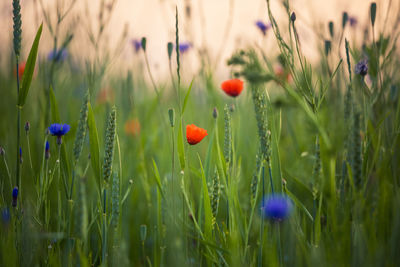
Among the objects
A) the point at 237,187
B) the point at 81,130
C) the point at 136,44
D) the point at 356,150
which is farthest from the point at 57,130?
the point at 136,44

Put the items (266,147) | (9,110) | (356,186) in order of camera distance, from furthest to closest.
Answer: (9,110) → (266,147) → (356,186)

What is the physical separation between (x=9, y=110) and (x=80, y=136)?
1.02m

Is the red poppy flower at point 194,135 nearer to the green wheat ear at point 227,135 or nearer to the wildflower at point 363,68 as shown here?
the green wheat ear at point 227,135

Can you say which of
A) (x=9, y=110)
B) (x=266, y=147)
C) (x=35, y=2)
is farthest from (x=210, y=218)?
(x=9, y=110)

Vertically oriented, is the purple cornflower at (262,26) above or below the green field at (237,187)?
above

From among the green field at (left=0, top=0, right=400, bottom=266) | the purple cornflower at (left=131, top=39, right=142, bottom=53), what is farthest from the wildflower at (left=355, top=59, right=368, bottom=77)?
the purple cornflower at (left=131, top=39, right=142, bottom=53)

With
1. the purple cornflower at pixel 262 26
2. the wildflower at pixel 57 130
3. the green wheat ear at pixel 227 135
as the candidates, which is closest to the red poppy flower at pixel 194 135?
the green wheat ear at pixel 227 135

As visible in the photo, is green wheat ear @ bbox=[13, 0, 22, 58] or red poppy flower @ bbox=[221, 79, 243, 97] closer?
green wheat ear @ bbox=[13, 0, 22, 58]

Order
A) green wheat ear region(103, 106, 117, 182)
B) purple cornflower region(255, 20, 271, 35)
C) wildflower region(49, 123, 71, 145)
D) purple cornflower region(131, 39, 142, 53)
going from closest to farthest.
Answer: green wheat ear region(103, 106, 117, 182) < wildflower region(49, 123, 71, 145) < purple cornflower region(255, 20, 271, 35) < purple cornflower region(131, 39, 142, 53)

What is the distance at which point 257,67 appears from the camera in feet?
2.34

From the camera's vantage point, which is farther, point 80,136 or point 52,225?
point 52,225

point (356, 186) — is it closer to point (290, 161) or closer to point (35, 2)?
point (290, 161)

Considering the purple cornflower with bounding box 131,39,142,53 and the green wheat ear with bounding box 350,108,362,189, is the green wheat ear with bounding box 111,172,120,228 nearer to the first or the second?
the green wheat ear with bounding box 350,108,362,189

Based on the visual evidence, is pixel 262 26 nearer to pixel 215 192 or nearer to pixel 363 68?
pixel 363 68
